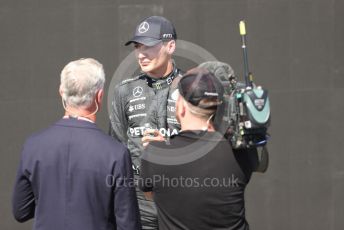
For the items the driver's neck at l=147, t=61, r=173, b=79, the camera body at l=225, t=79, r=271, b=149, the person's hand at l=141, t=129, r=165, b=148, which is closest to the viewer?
the camera body at l=225, t=79, r=271, b=149

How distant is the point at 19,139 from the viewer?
597cm

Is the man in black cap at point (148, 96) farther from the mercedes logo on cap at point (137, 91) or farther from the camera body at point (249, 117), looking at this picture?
the camera body at point (249, 117)

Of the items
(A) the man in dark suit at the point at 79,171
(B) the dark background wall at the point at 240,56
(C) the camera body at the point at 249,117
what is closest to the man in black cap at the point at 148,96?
(A) the man in dark suit at the point at 79,171

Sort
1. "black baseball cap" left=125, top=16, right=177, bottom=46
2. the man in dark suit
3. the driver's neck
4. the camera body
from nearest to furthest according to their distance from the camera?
the camera body → the man in dark suit → "black baseball cap" left=125, top=16, right=177, bottom=46 → the driver's neck

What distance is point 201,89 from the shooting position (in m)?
3.04

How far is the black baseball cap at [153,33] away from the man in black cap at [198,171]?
2.87ft

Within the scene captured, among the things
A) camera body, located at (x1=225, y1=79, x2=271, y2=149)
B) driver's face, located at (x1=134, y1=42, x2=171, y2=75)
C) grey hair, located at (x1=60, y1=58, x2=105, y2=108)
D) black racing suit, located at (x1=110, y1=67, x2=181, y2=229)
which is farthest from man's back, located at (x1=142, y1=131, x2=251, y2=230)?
driver's face, located at (x1=134, y1=42, x2=171, y2=75)

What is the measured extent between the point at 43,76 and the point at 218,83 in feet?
10.1

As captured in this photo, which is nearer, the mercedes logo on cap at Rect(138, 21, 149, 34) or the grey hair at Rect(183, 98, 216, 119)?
the grey hair at Rect(183, 98, 216, 119)

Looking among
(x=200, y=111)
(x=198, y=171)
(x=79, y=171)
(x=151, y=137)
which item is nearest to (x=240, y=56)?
(x=151, y=137)

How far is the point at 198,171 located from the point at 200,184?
0.19ft

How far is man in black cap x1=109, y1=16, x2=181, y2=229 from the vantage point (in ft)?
13.0

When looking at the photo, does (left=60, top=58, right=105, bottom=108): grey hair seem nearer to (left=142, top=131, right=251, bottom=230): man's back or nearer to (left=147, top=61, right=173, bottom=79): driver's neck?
(left=142, top=131, right=251, bottom=230): man's back

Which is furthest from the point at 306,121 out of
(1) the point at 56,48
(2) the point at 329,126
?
Answer: (1) the point at 56,48
